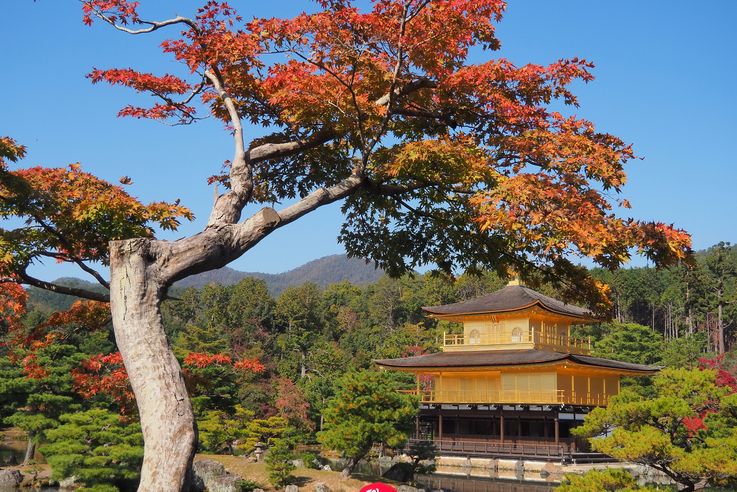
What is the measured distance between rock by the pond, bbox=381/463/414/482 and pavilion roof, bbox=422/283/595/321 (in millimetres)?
8487

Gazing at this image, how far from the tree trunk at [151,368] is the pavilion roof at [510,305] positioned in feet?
75.2

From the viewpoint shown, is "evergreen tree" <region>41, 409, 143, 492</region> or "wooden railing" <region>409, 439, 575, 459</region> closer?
"evergreen tree" <region>41, 409, 143, 492</region>

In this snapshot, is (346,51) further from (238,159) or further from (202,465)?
(202,465)

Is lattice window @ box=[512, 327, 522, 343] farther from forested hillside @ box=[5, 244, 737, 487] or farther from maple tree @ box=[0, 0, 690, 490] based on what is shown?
maple tree @ box=[0, 0, 690, 490]

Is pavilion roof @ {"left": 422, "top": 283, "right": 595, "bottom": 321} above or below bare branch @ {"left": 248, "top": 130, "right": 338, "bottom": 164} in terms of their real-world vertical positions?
below

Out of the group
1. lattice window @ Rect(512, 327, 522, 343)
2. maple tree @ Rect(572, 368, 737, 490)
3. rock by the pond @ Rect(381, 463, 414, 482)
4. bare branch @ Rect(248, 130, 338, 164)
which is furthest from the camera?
lattice window @ Rect(512, 327, 522, 343)

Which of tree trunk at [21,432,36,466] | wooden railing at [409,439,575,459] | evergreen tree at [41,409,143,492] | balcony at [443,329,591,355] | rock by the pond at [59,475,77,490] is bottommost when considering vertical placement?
wooden railing at [409,439,575,459]

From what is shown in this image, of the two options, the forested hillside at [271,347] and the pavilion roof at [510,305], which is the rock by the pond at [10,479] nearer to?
the forested hillside at [271,347]

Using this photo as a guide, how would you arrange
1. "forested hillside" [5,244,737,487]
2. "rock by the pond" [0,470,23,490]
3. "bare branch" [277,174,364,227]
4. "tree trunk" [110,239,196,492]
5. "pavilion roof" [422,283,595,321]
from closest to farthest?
"tree trunk" [110,239,196,492] < "bare branch" [277,174,364,227] < "forested hillside" [5,244,737,487] < "rock by the pond" [0,470,23,490] < "pavilion roof" [422,283,595,321]

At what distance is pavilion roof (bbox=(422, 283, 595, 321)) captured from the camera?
86.1ft

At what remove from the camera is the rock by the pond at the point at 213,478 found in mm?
16141

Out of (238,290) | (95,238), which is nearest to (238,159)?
(95,238)

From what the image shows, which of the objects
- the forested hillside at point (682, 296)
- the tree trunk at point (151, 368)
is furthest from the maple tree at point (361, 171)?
the forested hillside at point (682, 296)

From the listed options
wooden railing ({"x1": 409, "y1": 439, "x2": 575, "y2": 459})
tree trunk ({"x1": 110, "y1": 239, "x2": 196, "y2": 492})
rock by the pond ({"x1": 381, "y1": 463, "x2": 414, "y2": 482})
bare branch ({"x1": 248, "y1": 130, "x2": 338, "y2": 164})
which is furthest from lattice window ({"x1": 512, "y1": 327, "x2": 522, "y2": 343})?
tree trunk ({"x1": 110, "y1": 239, "x2": 196, "y2": 492})
